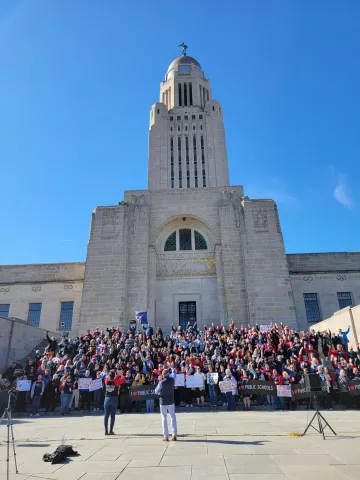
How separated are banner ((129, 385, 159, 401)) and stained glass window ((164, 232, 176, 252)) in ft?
53.6

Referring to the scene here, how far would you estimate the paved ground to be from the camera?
472 cm

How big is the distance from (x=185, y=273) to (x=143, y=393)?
1499 cm

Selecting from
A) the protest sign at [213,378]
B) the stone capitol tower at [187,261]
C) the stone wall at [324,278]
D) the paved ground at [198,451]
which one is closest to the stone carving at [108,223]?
the stone capitol tower at [187,261]

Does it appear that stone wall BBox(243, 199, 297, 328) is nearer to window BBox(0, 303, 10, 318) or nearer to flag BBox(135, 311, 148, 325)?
flag BBox(135, 311, 148, 325)

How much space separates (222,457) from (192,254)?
21.3 meters

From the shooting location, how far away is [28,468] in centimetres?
527

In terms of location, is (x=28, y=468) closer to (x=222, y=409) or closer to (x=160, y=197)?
(x=222, y=409)

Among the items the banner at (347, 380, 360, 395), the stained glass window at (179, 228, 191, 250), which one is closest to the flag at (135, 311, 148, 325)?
the stained glass window at (179, 228, 191, 250)

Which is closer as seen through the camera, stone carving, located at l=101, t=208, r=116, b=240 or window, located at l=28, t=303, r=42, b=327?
stone carving, located at l=101, t=208, r=116, b=240

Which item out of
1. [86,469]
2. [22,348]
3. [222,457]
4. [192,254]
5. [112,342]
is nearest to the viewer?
[86,469]

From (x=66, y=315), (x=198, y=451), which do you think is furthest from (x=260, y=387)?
(x=66, y=315)

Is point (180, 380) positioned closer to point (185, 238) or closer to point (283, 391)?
point (283, 391)

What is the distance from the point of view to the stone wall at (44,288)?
2676cm

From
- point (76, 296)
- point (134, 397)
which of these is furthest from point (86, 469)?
point (76, 296)
